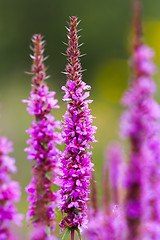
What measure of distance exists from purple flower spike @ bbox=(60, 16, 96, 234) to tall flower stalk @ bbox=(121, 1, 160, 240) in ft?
1.86

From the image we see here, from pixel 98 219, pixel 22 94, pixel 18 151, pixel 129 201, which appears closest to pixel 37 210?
pixel 129 201

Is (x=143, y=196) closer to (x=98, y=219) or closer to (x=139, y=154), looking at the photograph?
(x=139, y=154)

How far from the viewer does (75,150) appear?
8.89 ft

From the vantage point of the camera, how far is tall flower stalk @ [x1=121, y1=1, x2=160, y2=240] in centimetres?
181

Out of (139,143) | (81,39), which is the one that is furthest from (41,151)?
(81,39)

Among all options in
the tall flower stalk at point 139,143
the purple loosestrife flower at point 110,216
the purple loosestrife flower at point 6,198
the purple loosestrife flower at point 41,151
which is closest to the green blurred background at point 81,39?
the purple loosestrife flower at point 110,216

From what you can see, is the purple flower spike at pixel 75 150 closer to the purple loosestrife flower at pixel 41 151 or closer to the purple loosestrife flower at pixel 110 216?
the purple loosestrife flower at pixel 110 216

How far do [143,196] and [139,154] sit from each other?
16cm

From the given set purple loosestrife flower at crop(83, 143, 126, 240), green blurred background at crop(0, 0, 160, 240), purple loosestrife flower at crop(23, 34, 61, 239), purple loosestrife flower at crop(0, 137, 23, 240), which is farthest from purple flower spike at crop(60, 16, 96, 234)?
green blurred background at crop(0, 0, 160, 240)

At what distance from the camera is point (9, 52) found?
25.5 meters

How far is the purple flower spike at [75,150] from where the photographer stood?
8.70 feet

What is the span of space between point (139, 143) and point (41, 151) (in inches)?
22.0

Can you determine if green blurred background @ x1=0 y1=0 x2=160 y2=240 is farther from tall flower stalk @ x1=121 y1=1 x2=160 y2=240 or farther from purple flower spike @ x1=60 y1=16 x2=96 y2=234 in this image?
tall flower stalk @ x1=121 y1=1 x2=160 y2=240

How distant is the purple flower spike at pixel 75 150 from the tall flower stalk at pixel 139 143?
0.57m
